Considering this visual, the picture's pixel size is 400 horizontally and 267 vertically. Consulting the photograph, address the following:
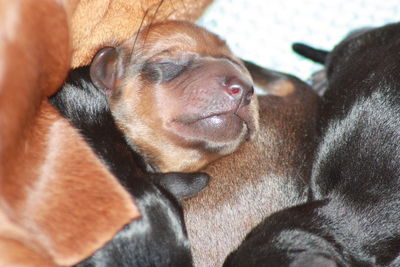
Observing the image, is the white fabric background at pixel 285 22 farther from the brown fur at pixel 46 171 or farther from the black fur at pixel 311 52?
the brown fur at pixel 46 171

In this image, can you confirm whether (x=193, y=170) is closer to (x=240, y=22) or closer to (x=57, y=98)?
(x=57, y=98)

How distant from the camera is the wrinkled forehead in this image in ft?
6.85

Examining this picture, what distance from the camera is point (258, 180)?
223 centimetres

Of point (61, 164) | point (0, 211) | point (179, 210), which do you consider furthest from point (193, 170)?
point (0, 211)

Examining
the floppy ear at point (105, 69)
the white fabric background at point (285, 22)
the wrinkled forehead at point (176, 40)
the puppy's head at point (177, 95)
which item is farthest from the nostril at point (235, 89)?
the white fabric background at point (285, 22)

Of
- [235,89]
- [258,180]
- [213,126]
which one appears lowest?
[258,180]

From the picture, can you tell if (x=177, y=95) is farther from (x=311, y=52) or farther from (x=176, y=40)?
(x=311, y=52)

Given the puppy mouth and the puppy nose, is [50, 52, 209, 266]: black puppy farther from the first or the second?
the puppy nose

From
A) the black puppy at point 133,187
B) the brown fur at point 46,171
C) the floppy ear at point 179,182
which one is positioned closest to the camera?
the brown fur at point 46,171

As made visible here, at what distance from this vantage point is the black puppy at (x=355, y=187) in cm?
194

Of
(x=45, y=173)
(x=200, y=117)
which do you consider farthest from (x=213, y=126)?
(x=45, y=173)

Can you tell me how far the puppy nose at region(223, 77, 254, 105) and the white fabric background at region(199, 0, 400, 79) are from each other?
79 cm

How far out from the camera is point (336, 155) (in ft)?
7.03

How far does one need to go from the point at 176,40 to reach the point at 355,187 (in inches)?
28.7
